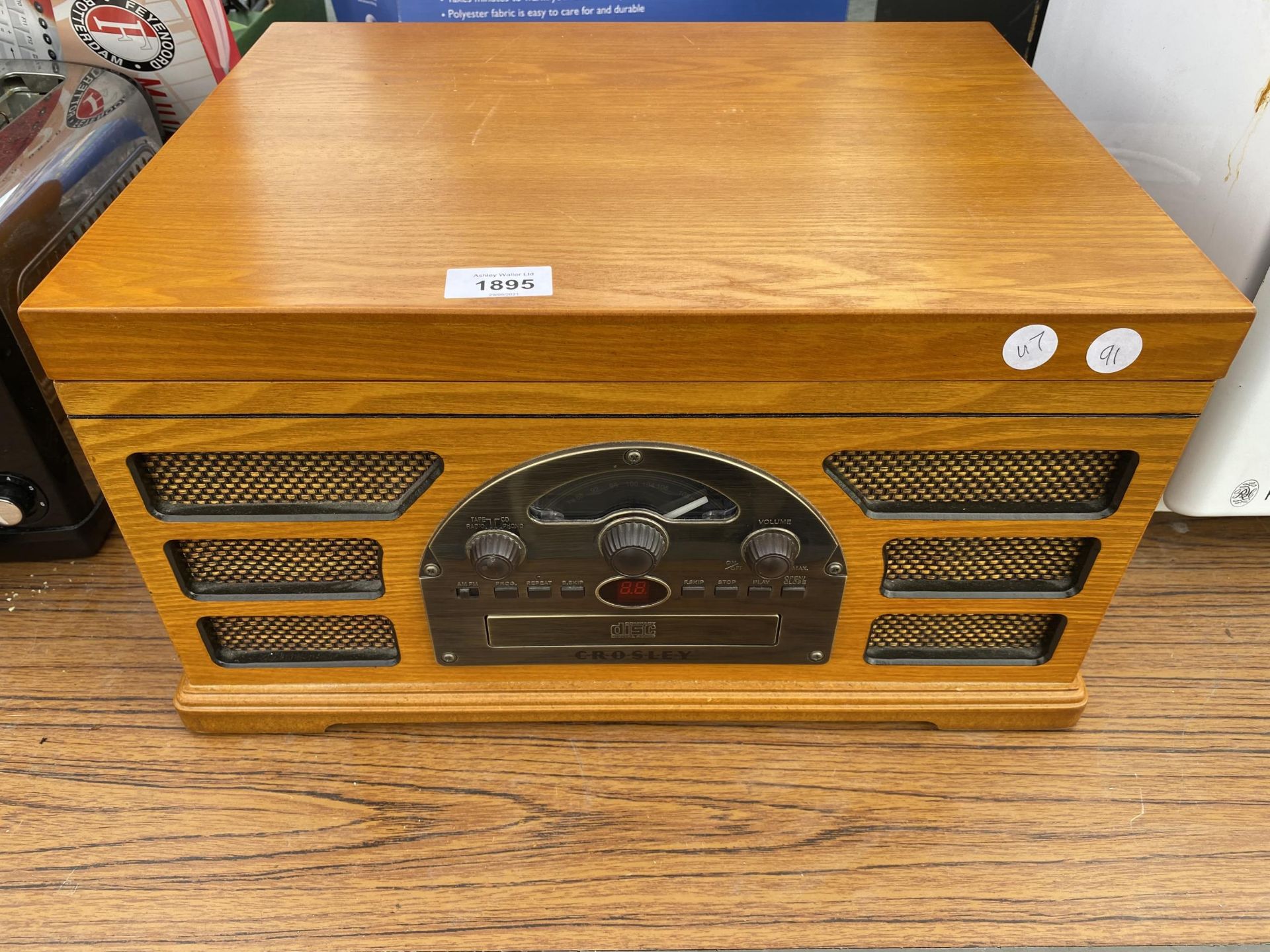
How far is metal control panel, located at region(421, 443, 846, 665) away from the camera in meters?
0.52

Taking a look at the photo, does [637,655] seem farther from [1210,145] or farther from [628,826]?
[1210,145]

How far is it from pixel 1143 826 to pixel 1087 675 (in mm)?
116

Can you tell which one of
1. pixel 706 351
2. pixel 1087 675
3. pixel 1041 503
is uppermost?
pixel 706 351

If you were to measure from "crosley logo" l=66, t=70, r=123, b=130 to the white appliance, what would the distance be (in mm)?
750

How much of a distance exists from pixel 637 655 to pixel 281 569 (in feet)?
0.71

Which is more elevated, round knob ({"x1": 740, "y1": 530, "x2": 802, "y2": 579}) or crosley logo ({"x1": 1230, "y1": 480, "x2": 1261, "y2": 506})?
round knob ({"x1": 740, "y1": 530, "x2": 802, "y2": 579})

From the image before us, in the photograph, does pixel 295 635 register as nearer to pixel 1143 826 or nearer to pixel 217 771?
pixel 217 771

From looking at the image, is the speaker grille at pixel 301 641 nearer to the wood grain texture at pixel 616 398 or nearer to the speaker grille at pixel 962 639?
the wood grain texture at pixel 616 398

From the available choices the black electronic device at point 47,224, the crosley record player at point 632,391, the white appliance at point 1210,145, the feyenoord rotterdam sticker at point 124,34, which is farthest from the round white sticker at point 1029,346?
the feyenoord rotterdam sticker at point 124,34

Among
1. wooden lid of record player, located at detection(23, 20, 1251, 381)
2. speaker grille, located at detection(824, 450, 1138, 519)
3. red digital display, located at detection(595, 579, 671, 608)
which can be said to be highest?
wooden lid of record player, located at detection(23, 20, 1251, 381)

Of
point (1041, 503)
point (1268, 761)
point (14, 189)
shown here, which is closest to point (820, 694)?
point (1041, 503)

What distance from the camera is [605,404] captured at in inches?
19.3

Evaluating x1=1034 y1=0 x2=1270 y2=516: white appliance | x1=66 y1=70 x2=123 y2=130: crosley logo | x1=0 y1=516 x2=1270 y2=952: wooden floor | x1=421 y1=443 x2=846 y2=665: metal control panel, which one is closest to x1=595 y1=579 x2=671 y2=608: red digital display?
x1=421 y1=443 x2=846 y2=665: metal control panel

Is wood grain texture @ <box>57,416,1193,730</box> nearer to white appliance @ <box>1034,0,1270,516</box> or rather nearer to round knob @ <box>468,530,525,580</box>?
round knob @ <box>468,530,525,580</box>
